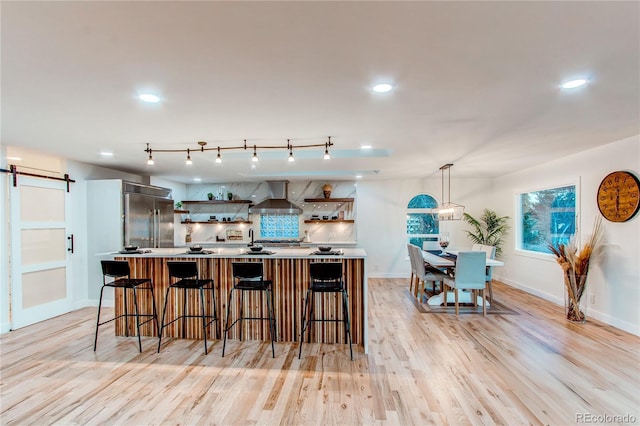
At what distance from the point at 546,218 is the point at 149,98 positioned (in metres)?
6.37

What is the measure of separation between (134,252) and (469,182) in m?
7.04

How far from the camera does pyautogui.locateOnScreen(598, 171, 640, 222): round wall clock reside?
3656 mm

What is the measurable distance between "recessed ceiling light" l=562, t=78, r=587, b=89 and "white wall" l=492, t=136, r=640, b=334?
2.39 m

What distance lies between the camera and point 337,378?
273 centimetres

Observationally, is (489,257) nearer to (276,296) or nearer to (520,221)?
(520,221)

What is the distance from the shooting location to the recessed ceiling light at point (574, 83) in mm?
2158

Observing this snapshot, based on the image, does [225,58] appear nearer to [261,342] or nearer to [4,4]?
[4,4]

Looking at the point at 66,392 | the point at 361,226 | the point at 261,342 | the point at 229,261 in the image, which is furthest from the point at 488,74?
the point at 361,226

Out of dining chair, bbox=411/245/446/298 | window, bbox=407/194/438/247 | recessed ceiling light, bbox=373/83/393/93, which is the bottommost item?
dining chair, bbox=411/245/446/298

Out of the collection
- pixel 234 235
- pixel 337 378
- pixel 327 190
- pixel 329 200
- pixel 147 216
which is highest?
pixel 327 190

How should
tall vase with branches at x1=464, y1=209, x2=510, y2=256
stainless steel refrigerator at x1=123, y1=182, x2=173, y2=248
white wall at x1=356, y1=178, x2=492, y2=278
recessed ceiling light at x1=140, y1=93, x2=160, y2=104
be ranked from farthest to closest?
white wall at x1=356, y1=178, x2=492, y2=278
tall vase with branches at x1=464, y1=209, x2=510, y2=256
stainless steel refrigerator at x1=123, y1=182, x2=173, y2=248
recessed ceiling light at x1=140, y1=93, x2=160, y2=104

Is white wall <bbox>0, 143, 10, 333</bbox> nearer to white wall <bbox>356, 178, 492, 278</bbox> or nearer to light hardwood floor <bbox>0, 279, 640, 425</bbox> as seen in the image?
light hardwood floor <bbox>0, 279, 640, 425</bbox>

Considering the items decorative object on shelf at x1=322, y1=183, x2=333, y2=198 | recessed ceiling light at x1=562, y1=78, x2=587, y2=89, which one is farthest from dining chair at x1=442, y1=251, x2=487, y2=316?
decorative object on shelf at x1=322, y1=183, x2=333, y2=198

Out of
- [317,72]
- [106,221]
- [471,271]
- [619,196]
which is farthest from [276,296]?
[619,196]
